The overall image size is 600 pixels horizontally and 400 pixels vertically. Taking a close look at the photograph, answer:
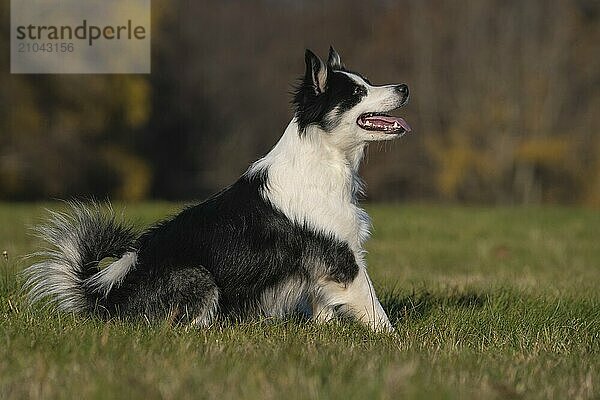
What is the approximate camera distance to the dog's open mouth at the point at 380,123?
230 inches

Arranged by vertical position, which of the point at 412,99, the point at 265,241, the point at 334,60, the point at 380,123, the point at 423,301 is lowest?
the point at 423,301

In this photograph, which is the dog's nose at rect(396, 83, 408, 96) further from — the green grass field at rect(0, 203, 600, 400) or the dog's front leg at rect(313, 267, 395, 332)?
the green grass field at rect(0, 203, 600, 400)

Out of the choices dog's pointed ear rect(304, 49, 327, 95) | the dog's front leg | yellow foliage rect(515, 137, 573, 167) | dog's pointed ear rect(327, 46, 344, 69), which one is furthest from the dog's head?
yellow foliage rect(515, 137, 573, 167)

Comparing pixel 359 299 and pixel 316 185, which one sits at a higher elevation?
pixel 316 185

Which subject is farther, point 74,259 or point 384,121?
point 384,121

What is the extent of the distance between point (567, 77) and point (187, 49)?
13.2 meters

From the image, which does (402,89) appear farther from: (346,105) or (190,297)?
(190,297)

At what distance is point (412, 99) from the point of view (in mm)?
30938

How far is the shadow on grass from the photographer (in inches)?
257

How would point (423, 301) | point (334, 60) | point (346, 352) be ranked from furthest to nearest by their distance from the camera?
point (423, 301)
point (334, 60)
point (346, 352)

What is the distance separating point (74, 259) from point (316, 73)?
1890 mm

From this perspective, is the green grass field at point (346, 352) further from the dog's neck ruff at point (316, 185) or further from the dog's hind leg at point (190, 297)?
the dog's neck ruff at point (316, 185)

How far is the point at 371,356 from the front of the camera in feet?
15.2

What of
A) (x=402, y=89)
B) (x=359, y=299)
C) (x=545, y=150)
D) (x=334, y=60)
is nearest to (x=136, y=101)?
(x=545, y=150)
